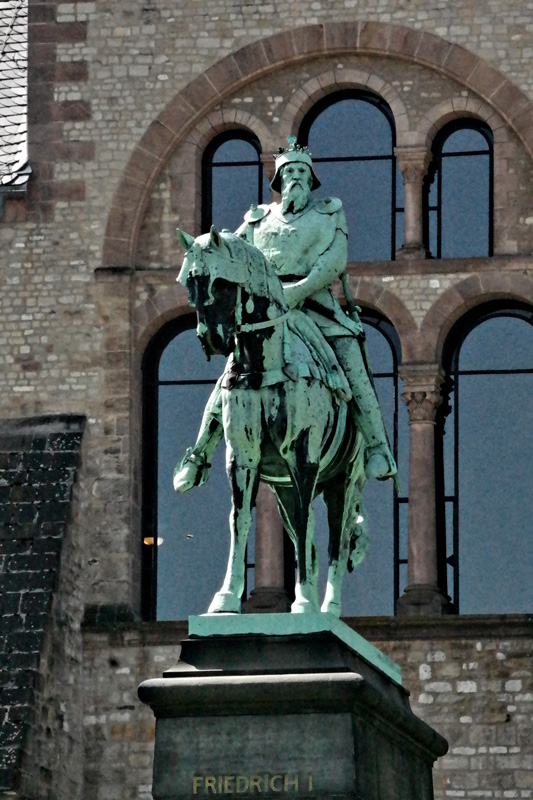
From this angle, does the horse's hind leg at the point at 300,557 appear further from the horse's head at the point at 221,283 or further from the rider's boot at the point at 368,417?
the horse's head at the point at 221,283

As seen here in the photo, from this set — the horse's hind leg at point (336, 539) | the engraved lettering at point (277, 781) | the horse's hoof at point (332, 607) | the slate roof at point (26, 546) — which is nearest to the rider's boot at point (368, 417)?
the horse's hind leg at point (336, 539)

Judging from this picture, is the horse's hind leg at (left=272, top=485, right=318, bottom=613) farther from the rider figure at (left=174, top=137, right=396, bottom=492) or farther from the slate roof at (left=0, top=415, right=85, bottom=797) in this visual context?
the slate roof at (left=0, top=415, right=85, bottom=797)

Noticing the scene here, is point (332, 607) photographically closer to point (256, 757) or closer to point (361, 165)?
point (256, 757)

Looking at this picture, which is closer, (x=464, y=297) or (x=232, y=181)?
(x=464, y=297)

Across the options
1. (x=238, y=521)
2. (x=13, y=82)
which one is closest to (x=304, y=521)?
(x=238, y=521)

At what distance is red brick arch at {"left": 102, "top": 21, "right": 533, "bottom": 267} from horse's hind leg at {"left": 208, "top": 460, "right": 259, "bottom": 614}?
1307 centimetres

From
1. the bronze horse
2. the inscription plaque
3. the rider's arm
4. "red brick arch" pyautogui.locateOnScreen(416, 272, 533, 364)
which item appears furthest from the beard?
"red brick arch" pyautogui.locateOnScreen(416, 272, 533, 364)

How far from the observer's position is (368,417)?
64.3ft

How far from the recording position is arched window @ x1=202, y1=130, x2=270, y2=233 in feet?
105

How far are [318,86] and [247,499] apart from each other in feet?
44.6

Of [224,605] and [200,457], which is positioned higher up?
[200,457]

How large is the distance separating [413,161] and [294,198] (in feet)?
37.5

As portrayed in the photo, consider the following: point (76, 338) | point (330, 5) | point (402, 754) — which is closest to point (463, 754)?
point (76, 338)

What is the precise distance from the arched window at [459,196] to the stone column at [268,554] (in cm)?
349
